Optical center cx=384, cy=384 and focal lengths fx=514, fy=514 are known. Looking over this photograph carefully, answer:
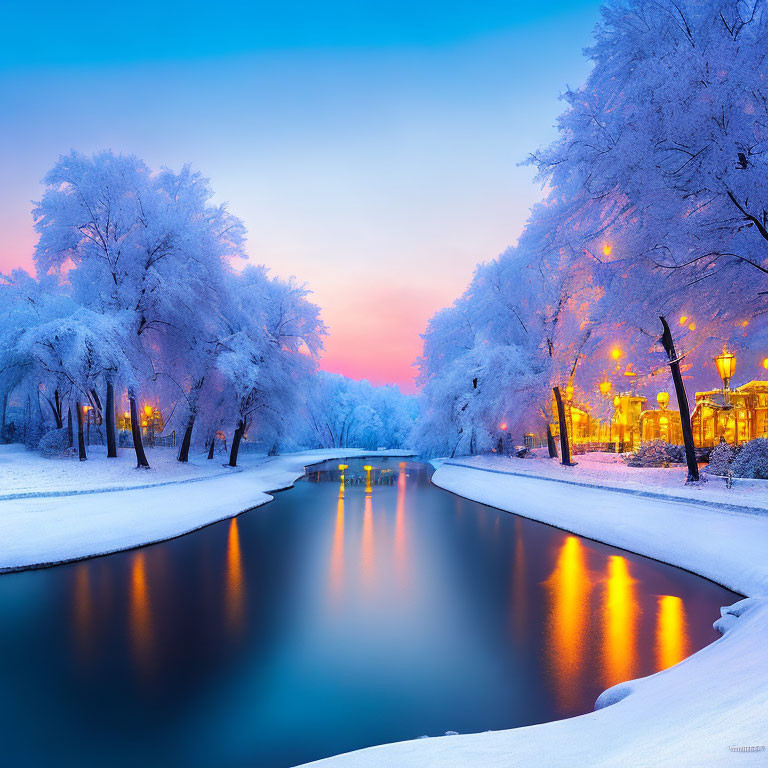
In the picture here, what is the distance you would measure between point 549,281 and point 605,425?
71.9 feet

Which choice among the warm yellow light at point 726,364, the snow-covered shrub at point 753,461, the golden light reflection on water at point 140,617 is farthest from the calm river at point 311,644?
the warm yellow light at point 726,364

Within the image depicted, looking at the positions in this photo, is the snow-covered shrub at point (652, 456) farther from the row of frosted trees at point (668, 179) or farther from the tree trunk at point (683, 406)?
the tree trunk at point (683, 406)

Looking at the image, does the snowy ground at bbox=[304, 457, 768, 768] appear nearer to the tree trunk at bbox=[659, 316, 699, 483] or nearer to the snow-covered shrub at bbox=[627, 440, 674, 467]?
the tree trunk at bbox=[659, 316, 699, 483]

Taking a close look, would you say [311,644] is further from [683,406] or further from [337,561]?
[683,406]

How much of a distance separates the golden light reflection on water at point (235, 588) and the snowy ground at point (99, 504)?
86.4 inches

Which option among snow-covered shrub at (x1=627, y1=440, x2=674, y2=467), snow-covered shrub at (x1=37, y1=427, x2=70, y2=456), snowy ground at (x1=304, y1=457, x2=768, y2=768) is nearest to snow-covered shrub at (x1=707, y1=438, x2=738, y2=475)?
snow-covered shrub at (x1=627, y1=440, x2=674, y2=467)

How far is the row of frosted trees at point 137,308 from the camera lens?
19.1 metres

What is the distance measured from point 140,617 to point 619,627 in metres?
6.57

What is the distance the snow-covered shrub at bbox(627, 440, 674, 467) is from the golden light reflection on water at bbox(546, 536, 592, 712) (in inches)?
511

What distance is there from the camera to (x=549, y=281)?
26062mm

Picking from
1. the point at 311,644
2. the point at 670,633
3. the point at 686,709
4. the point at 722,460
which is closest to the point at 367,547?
the point at 311,644

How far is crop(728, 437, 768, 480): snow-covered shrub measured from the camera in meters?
14.2

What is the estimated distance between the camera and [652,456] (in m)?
22.4

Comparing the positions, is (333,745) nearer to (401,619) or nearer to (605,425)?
(401,619)
